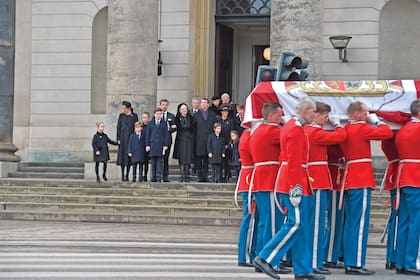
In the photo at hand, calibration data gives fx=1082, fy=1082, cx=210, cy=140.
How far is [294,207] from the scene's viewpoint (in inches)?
471

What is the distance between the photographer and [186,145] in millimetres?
23609

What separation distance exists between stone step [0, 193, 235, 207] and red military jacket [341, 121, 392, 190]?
8.85m

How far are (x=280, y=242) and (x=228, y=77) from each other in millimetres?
20401

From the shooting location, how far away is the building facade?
29.2 m

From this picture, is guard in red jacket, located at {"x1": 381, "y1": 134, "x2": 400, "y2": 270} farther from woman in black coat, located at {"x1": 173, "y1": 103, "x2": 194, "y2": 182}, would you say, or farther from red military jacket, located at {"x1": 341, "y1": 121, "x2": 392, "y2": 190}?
woman in black coat, located at {"x1": 173, "y1": 103, "x2": 194, "y2": 182}

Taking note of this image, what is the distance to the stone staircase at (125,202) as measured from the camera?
2052 centimetres

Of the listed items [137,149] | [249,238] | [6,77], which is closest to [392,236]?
[249,238]

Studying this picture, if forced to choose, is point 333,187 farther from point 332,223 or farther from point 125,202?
point 125,202

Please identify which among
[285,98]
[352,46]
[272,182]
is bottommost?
[272,182]

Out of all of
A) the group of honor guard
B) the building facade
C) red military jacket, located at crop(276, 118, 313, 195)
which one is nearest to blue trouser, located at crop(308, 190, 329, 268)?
the group of honor guard

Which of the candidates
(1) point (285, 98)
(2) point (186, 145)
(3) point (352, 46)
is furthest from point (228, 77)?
(1) point (285, 98)

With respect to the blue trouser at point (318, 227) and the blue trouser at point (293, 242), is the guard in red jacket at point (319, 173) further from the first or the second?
the blue trouser at point (293, 242)

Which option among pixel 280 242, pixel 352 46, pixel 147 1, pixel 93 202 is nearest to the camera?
pixel 280 242

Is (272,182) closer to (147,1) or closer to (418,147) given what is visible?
(418,147)
